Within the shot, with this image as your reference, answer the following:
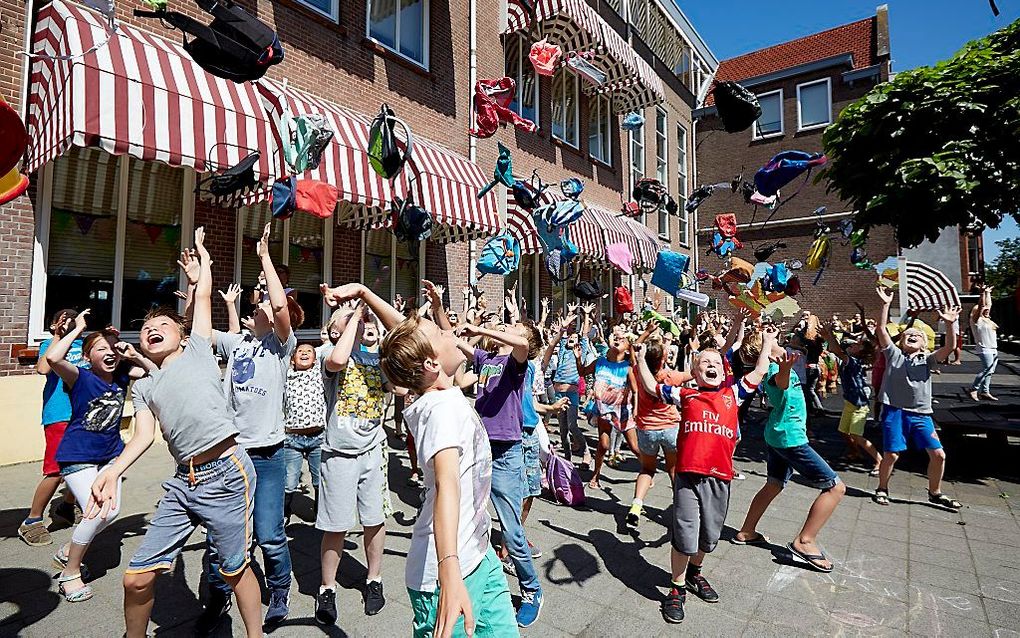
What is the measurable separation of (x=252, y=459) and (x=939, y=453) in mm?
Answer: 6167

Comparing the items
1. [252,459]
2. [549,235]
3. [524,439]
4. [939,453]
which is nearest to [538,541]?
[524,439]

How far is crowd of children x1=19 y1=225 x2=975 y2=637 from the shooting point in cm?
197

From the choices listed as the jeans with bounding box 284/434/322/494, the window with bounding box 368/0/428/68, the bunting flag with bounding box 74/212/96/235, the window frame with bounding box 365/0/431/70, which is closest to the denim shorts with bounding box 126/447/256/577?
the jeans with bounding box 284/434/322/494

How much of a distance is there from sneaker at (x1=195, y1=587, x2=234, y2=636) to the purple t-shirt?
1.78 metres

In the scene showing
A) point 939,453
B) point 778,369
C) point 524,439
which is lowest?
point 939,453

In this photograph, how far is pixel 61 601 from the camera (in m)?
3.26

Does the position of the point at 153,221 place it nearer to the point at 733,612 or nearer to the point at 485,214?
the point at 485,214

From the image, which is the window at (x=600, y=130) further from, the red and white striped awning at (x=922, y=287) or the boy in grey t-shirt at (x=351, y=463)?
the boy in grey t-shirt at (x=351, y=463)

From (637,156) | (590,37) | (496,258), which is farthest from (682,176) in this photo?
(496,258)

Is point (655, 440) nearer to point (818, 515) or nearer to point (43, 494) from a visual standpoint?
point (818, 515)

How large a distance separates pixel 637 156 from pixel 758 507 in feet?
53.9

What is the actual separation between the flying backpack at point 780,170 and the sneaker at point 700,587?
16.3ft

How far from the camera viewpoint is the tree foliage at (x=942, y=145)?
6211mm

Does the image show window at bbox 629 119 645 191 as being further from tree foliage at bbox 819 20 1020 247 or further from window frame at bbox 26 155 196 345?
window frame at bbox 26 155 196 345
